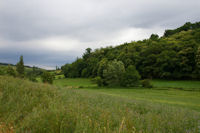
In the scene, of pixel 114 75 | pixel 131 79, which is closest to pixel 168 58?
pixel 131 79

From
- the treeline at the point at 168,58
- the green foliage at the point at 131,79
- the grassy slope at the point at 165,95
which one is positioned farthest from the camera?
the treeline at the point at 168,58

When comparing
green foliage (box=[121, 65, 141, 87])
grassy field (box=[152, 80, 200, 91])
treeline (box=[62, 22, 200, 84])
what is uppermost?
treeline (box=[62, 22, 200, 84])

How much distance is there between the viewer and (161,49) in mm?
62312

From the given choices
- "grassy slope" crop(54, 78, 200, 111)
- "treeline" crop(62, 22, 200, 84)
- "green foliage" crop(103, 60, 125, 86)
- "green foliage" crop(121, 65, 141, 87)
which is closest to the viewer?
"grassy slope" crop(54, 78, 200, 111)

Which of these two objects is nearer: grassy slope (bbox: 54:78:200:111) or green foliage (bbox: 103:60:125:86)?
grassy slope (bbox: 54:78:200:111)

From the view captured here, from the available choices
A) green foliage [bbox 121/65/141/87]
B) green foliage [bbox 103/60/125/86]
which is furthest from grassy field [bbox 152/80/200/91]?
green foliage [bbox 103/60/125/86]

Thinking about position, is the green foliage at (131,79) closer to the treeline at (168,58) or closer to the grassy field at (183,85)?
the grassy field at (183,85)

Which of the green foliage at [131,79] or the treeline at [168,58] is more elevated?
the treeline at [168,58]

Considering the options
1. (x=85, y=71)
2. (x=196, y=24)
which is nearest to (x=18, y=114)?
(x=85, y=71)

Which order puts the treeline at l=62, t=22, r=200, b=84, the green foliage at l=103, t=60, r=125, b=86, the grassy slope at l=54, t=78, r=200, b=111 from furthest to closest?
the treeline at l=62, t=22, r=200, b=84, the green foliage at l=103, t=60, r=125, b=86, the grassy slope at l=54, t=78, r=200, b=111

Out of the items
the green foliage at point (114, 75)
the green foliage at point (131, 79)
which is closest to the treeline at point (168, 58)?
the green foliage at point (114, 75)

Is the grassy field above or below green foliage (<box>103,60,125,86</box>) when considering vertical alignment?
below

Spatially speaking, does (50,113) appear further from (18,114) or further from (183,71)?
(183,71)

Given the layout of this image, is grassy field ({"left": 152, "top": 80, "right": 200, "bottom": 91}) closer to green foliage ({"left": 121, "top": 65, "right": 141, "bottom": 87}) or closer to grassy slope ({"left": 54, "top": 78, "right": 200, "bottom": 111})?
grassy slope ({"left": 54, "top": 78, "right": 200, "bottom": 111})
